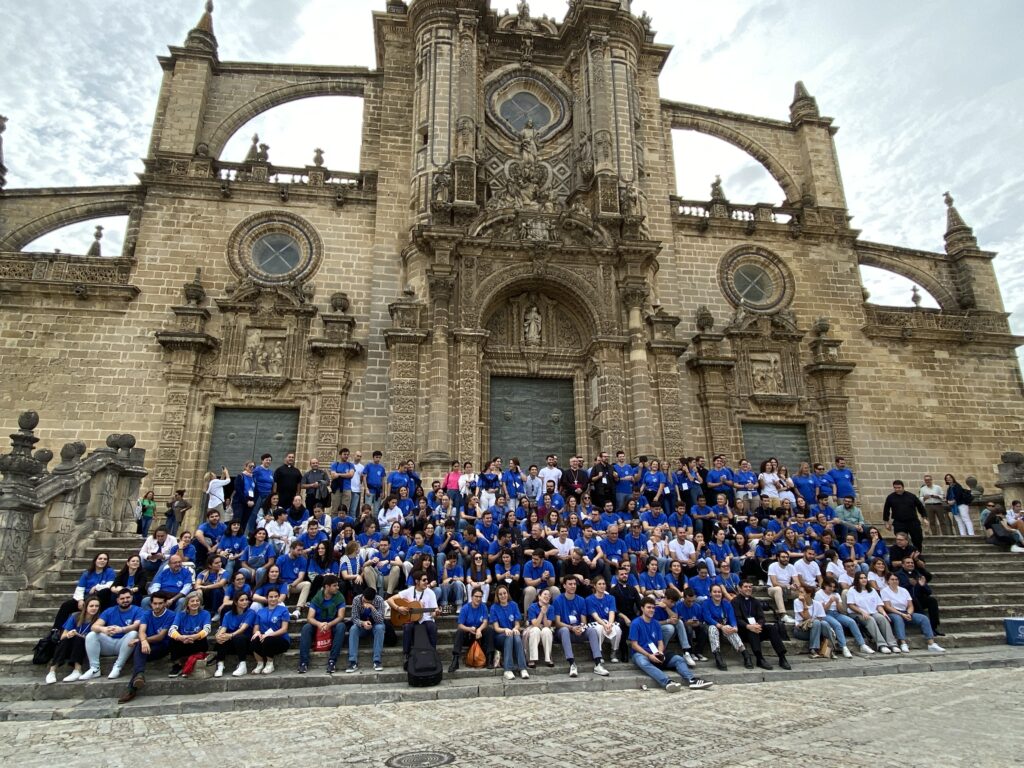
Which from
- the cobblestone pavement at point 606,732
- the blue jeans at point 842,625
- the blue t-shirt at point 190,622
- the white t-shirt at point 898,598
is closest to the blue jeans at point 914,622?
the white t-shirt at point 898,598

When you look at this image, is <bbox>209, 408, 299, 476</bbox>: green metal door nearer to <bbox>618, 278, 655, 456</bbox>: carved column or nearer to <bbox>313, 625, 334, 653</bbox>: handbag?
<bbox>313, 625, 334, 653</bbox>: handbag

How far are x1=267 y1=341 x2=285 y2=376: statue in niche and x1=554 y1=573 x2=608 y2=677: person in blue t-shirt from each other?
11499 mm

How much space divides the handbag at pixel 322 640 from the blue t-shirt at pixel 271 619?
0.42 meters

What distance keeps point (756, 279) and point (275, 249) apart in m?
15.7

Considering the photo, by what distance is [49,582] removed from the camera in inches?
407

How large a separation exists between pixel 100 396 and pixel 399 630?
1233 centimetres

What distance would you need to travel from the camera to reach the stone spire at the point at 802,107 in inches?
949

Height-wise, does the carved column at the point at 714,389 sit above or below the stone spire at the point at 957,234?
below

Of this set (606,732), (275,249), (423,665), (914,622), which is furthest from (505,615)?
(275,249)

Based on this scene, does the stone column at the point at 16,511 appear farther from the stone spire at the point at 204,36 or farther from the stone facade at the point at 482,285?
the stone spire at the point at 204,36

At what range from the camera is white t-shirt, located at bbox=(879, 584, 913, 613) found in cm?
1025

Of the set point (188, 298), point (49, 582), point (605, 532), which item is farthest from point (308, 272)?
point (605, 532)

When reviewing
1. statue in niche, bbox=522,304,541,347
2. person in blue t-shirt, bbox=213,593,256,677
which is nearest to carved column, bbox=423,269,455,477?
statue in niche, bbox=522,304,541,347

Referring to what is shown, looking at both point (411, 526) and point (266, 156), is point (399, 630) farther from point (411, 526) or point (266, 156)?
point (266, 156)
